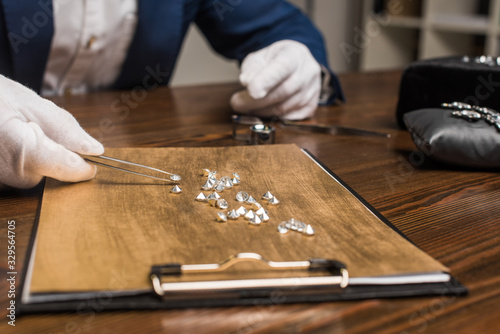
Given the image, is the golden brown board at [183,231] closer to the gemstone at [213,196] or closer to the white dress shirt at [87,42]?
the gemstone at [213,196]

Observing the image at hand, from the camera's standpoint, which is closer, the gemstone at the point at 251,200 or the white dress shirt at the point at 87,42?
the gemstone at the point at 251,200

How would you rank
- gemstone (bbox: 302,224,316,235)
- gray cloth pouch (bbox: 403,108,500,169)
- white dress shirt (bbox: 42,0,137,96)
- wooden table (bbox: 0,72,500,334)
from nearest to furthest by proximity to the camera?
wooden table (bbox: 0,72,500,334) < gemstone (bbox: 302,224,316,235) < gray cloth pouch (bbox: 403,108,500,169) < white dress shirt (bbox: 42,0,137,96)

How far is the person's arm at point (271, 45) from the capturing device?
981 mm

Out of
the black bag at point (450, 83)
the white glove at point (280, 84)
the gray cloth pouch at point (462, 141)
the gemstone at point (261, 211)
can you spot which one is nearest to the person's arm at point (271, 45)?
the white glove at point (280, 84)

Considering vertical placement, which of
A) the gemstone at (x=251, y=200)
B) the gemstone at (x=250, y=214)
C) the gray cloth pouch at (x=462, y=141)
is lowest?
the gray cloth pouch at (x=462, y=141)

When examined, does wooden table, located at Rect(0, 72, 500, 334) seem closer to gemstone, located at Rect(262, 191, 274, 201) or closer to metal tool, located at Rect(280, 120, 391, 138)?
metal tool, located at Rect(280, 120, 391, 138)

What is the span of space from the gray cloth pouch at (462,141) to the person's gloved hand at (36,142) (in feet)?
1.45

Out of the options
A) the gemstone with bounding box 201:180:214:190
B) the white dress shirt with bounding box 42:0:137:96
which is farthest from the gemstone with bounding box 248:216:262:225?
the white dress shirt with bounding box 42:0:137:96

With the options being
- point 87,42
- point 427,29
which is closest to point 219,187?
point 87,42

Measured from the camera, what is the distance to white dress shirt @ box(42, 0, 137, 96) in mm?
1202

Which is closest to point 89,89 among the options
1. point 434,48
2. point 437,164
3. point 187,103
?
point 187,103

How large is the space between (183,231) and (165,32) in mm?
942

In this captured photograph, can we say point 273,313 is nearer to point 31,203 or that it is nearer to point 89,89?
point 31,203

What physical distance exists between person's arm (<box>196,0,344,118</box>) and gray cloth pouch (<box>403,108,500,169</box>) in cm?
32
